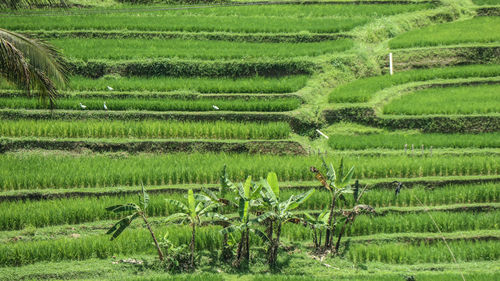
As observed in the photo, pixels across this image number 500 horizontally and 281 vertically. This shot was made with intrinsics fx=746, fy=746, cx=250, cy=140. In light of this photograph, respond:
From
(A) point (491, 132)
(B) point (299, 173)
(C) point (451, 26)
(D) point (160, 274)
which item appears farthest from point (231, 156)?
(C) point (451, 26)

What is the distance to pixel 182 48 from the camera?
1689cm

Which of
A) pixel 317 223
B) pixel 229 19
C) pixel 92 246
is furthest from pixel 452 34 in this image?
pixel 92 246

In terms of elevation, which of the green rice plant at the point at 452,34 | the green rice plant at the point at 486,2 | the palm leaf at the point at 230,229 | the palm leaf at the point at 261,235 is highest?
the green rice plant at the point at 486,2

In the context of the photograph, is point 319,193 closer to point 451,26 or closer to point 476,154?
point 476,154

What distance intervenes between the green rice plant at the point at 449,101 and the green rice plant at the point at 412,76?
0.47 metres

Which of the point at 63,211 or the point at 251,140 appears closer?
the point at 63,211

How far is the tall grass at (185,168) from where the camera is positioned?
1195cm

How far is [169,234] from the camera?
10.3 m

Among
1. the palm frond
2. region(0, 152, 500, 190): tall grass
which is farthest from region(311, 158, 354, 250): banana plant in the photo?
the palm frond

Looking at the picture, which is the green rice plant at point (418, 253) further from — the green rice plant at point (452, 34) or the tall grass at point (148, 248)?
the green rice plant at point (452, 34)

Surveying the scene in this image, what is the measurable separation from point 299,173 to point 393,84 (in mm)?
4522

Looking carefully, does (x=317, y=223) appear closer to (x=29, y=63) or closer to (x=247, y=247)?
(x=247, y=247)

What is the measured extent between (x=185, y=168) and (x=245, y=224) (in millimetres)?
3084

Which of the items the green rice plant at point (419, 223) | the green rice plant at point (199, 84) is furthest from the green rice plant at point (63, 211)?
the green rice plant at point (199, 84)
